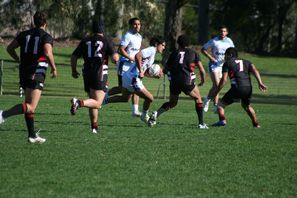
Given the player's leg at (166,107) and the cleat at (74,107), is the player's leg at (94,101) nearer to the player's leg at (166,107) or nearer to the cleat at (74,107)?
the cleat at (74,107)

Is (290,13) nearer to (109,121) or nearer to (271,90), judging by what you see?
(271,90)

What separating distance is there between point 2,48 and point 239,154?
119ft

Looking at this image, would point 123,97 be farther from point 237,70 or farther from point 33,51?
point 33,51

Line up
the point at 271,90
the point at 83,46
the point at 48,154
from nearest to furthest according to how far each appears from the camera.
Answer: the point at 48,154 < the point at 83,46 < the point at 271,90

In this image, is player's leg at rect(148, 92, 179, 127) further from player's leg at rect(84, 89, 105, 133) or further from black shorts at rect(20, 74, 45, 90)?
black shorts at rect(20, 74, 45, 90)

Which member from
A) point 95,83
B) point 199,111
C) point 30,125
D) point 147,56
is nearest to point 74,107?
point 95,83

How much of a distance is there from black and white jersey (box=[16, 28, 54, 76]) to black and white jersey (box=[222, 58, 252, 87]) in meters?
4.69

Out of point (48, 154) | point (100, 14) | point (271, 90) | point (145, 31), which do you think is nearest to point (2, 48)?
point (100, 14)

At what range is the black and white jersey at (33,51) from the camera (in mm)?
11227

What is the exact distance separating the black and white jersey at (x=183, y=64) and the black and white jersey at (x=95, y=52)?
7.56 ft

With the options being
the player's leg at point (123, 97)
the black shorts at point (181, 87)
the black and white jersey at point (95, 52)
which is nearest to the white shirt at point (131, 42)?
the player's leg at point (123, 97)

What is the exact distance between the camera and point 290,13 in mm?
69625

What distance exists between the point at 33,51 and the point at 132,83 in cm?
424

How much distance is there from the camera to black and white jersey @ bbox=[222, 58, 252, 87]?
15.0 metres
